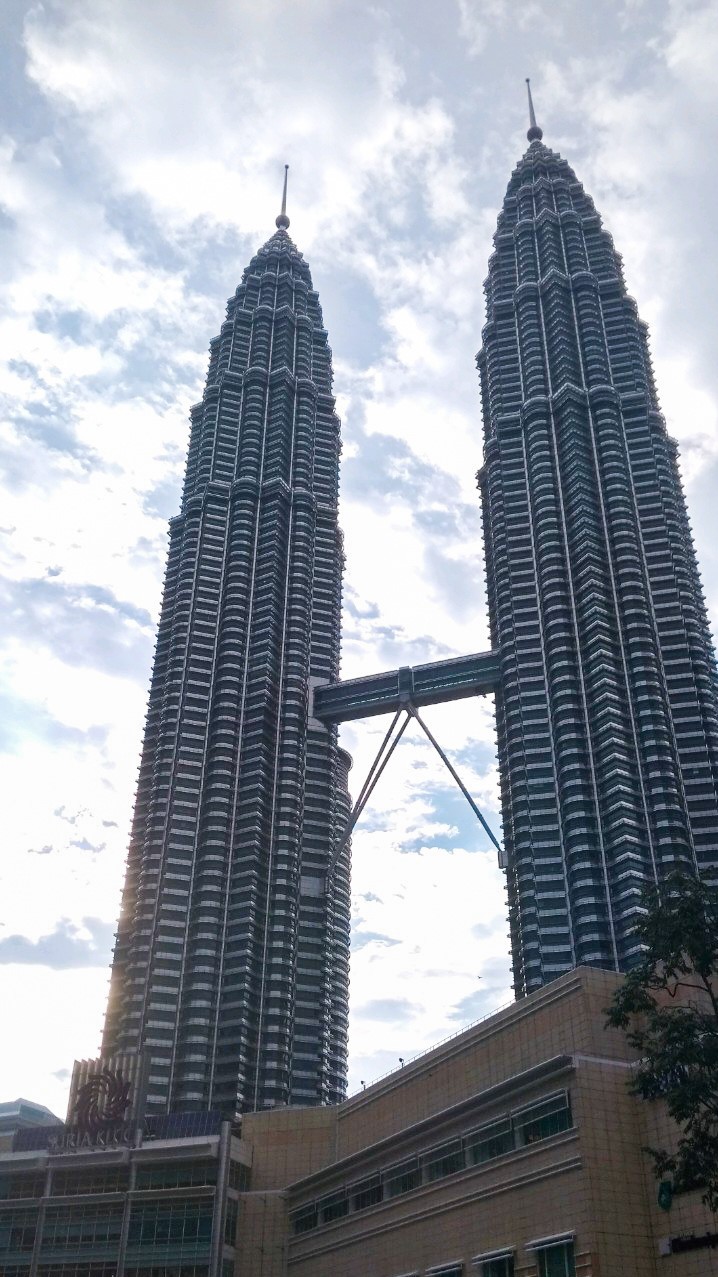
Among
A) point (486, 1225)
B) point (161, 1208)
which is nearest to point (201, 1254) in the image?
point (161, 1208)

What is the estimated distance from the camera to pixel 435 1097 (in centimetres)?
7125

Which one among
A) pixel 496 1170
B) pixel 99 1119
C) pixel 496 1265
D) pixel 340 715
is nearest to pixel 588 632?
pixel 340 715

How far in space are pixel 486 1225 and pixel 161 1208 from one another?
3558 centimetres

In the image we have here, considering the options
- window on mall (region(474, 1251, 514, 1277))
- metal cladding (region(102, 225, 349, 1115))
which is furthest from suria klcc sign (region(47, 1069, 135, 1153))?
metal cladding (region(102, 225, 349, 1115))

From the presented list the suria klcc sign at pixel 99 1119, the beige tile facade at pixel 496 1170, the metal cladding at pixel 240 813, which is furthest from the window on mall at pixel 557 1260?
the metal cladding at pixel 240 813

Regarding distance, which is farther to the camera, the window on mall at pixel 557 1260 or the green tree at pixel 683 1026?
the window on mall at pixel 557 1260

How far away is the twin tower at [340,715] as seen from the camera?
140500mm

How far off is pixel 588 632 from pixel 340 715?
140 ft

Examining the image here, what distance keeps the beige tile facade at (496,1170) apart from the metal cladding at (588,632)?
55312 mm

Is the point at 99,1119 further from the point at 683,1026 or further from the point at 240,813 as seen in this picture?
the point at 683,1026

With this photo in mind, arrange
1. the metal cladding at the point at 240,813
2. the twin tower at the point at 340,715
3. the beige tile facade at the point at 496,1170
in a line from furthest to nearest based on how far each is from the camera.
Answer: the metal cladding at the point at 240,813
the twin tower at the point at 340,715
the beige tile facade at the point at 496,1170

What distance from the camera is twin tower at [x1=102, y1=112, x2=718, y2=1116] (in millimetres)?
140500

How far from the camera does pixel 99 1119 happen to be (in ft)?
313

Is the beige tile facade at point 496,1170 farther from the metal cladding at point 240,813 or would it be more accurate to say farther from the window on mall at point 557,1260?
the metal cladding at point 240,813
